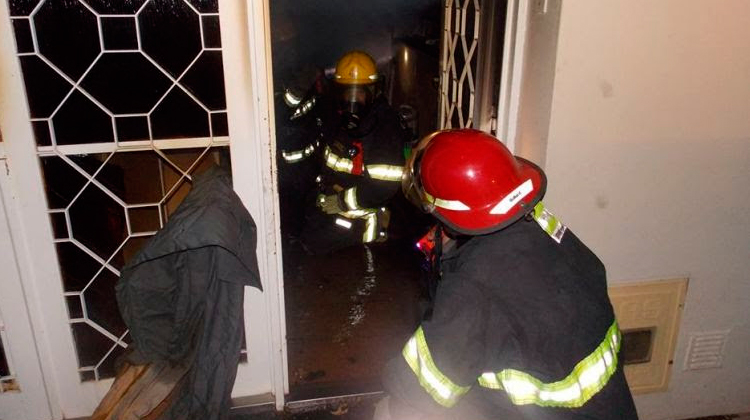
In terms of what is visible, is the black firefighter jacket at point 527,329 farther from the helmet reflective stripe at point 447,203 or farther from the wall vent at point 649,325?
the wall vent at point 649,325

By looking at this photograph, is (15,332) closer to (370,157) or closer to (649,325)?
(370,157)

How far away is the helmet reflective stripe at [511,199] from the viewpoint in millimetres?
1902

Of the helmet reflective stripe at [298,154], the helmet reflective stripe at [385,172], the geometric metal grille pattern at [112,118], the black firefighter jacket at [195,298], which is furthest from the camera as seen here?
the helmet reflective stripe at [298,154]

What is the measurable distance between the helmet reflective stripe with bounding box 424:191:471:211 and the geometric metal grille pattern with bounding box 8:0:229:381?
3.79ft

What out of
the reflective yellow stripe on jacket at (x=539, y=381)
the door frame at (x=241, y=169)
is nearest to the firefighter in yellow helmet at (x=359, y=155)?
the door frame at (x=241, y=169)

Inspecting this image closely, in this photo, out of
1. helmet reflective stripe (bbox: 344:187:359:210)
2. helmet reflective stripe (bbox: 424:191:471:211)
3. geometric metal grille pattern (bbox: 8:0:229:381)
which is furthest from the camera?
helmet reflective stripe (bbox: 344:187:359:210)

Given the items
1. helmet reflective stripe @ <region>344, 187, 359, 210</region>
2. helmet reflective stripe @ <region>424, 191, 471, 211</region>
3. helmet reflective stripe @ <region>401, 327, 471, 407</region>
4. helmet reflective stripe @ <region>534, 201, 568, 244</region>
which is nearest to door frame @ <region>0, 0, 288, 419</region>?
helmet reflective stripe @ <region>424, 191, 471, 211</region>

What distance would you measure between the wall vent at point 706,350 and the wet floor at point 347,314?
1801 millimetres

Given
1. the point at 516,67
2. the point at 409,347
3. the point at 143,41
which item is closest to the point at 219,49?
the point at 143,41

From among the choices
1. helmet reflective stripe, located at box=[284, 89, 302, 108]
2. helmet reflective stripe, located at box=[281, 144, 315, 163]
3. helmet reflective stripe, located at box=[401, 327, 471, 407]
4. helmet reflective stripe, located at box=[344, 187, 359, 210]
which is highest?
helmet reflective stripe, located at box=[284, 89, 302, 108]

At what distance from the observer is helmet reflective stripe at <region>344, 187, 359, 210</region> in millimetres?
4227

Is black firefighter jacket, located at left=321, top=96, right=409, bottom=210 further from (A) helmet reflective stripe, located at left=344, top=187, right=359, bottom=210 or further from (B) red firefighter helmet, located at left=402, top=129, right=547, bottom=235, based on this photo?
(B) red firefighter helmet, located at left=402, top=129, right=547, bottom=235

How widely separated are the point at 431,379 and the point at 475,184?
73 cm

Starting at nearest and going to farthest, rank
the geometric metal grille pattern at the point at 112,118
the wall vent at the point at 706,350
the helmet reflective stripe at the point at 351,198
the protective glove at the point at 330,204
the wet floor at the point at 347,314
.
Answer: the geometric metal grille pattern at the point at 112,118
the wall vent at the point at 706,350
the wet floor at the point at 347,314
the helmet reflective stripe at the point at 351,198
the protective glove at the point at 330,204
